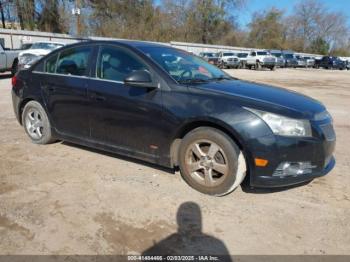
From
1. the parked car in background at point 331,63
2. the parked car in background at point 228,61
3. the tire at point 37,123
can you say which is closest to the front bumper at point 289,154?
the tire at point 37,123

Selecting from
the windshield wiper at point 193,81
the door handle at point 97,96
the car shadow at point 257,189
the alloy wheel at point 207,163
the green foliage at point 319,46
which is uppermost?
the green foliage at point 319,46

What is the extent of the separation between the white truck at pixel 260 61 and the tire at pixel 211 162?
32325 millimetres

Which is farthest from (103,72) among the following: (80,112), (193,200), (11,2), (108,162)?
(11,2)

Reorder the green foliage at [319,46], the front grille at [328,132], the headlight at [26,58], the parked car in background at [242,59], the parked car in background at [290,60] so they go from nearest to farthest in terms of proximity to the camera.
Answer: the front grille at [328,132] → the headlight at [26,58] → the parked car in background at [242,59] → the parked car in background at [290,60] → the green foliage at [319,46]

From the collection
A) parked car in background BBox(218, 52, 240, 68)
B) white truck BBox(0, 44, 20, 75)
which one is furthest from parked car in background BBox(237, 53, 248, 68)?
white truck BBox(0, 44, 20, 75)

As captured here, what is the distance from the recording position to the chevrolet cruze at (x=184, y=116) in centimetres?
357

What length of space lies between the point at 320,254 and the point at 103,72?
125 inches

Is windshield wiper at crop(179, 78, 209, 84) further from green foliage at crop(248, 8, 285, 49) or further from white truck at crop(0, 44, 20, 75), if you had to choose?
green foliage at crop(248, 8, 285, 49)

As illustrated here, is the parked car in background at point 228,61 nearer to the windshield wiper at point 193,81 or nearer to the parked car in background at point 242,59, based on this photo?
the parked car in background at point 242,59

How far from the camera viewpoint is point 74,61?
16.2 feet

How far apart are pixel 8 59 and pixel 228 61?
74.6 ft

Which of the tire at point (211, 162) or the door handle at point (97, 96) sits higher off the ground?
the door handle at point (97, 96)

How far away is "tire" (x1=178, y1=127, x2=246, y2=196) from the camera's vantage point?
144 inches

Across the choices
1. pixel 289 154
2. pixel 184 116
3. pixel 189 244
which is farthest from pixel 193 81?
pixel 189 244
